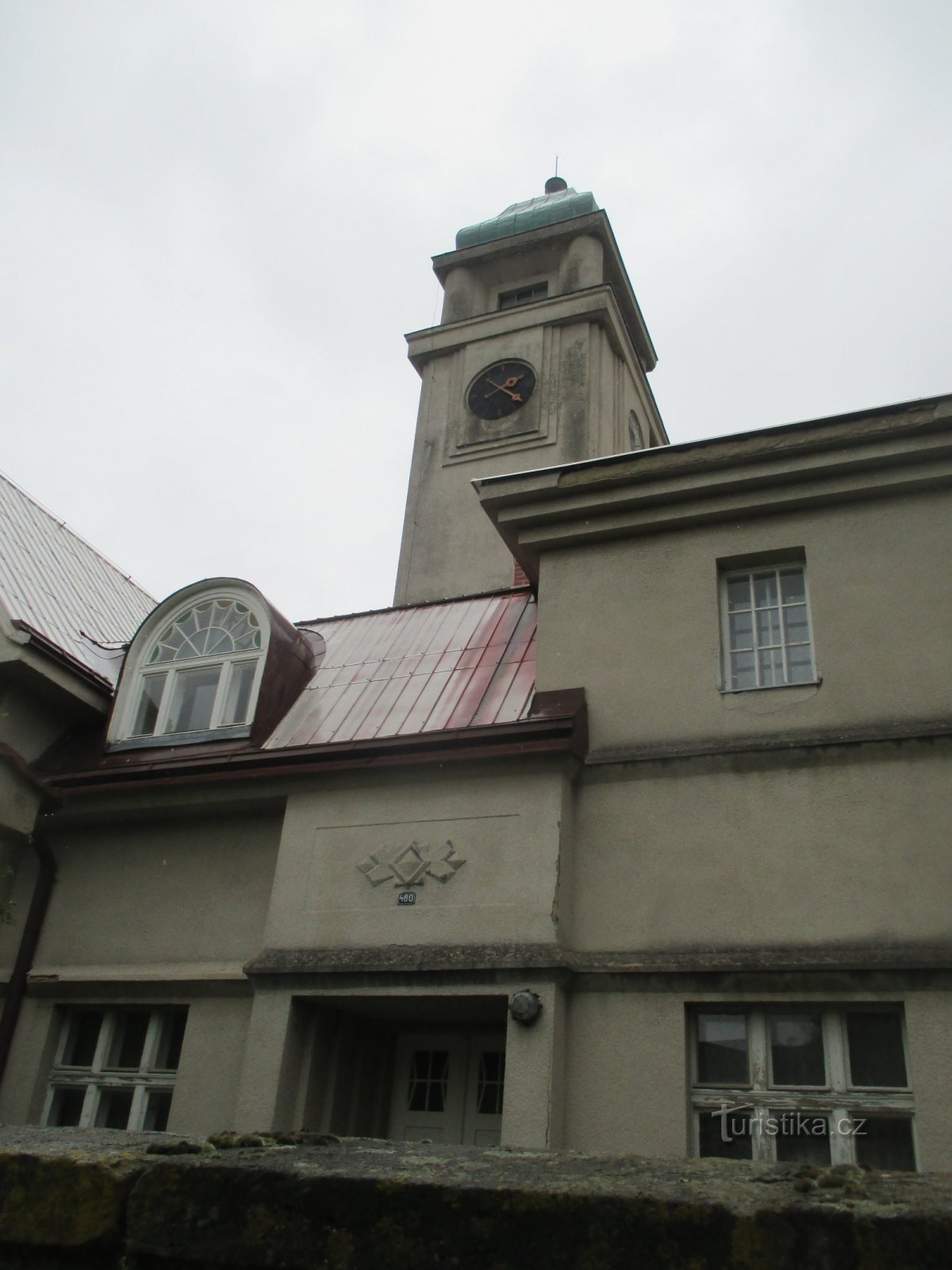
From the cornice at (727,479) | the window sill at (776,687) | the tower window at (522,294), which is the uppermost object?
the tower window at (522,294)

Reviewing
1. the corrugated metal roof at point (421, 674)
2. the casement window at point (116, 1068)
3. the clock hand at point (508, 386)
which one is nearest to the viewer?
the casement window at point (116, 1068)

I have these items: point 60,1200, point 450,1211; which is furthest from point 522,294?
point 450,1211

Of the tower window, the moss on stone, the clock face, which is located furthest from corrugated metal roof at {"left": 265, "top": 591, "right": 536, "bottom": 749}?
the tower window

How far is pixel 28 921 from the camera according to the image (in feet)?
39.0

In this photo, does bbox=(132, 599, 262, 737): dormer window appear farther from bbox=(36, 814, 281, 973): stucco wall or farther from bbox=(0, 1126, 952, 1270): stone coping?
bbox=(0, 1126, 952, 1270): stone coping

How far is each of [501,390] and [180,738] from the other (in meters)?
12.4

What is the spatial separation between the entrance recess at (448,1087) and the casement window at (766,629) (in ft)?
13.8

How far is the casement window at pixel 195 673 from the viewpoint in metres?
12.6

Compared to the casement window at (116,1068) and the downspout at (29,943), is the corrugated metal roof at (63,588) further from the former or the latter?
the casement window at (116,1068)

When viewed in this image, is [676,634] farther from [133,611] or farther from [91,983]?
[133,611]

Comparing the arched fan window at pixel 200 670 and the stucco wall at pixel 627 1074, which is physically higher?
the arched fan window at pixel 200 670

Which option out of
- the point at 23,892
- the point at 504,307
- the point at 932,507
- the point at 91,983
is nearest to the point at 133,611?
the point at 23,892

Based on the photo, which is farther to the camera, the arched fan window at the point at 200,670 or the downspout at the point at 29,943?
the arched fan window at the point at 200,670

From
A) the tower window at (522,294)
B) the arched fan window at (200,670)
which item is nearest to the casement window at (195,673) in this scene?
the arched fan window at (200,670)
